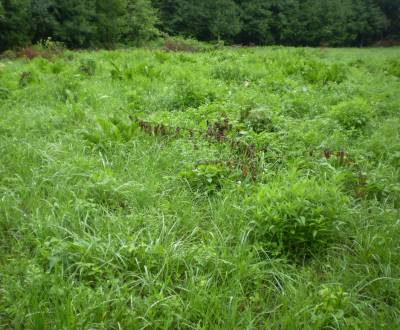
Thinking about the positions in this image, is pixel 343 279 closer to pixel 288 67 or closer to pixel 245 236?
pixel 245 236

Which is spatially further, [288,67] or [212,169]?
[288,67]

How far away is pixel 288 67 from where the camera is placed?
997 centimetres

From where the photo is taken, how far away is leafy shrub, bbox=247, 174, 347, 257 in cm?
291

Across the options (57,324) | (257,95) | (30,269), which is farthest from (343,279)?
(257,95)

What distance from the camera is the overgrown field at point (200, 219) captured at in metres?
2.34

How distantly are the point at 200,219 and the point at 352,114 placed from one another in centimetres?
352

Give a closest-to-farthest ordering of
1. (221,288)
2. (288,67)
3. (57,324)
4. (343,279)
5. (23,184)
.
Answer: (57,324) → (221,288) → (343,279) → (23,184) → (288,67)

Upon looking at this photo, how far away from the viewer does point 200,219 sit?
3.30 m

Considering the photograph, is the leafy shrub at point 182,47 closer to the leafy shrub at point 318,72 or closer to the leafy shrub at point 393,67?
the leafy shrub at point 393,67

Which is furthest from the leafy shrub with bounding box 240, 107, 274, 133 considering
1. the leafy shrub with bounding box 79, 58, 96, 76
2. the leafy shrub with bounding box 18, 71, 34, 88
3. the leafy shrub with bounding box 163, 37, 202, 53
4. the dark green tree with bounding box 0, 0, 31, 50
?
the dark green tree with bounding box 0, 0, 31, 50

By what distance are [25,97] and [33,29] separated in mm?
16276

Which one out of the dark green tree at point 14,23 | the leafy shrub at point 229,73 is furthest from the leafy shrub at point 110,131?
the dark green tree at point 14,23

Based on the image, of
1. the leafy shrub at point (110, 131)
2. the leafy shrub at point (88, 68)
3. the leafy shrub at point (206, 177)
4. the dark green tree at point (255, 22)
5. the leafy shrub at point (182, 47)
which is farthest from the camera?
the dark green tree at point (255, 22)

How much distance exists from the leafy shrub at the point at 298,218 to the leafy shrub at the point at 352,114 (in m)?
2.86
